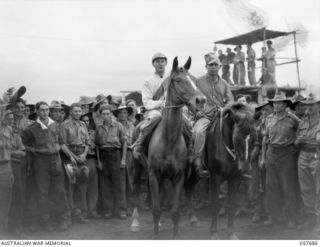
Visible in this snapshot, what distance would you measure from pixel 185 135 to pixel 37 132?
9.61 ft

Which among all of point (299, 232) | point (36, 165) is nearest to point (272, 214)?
point (299, 232)

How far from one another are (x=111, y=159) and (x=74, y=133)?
46.9 inches

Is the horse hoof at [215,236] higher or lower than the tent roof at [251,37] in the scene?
lower

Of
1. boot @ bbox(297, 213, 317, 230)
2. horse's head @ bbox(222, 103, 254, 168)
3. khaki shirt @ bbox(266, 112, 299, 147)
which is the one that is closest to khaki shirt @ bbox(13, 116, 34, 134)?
horse's head @ bbox(222, 103, 254, 168)

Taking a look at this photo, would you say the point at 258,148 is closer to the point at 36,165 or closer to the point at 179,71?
the point at 179,71

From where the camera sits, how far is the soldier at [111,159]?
32.3 feet

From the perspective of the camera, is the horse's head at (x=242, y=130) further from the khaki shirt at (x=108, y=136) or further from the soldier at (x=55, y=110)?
the soldier at (x=55, y=110)

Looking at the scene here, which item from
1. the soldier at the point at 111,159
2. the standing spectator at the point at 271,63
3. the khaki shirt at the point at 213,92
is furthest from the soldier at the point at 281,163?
the standing spectator at the point at 271,63

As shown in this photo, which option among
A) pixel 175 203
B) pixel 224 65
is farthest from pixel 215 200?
pixel 224 65

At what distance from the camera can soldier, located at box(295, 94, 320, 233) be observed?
26.2 feet

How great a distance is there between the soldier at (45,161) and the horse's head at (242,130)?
144 inches

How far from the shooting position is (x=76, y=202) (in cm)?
955

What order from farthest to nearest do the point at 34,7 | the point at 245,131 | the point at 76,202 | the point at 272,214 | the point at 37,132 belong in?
the point at 76,202 < the point at 272,214 < the point at 37,132 < the point at 34,7 < the point at 245,131

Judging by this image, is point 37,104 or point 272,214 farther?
point 272,214
